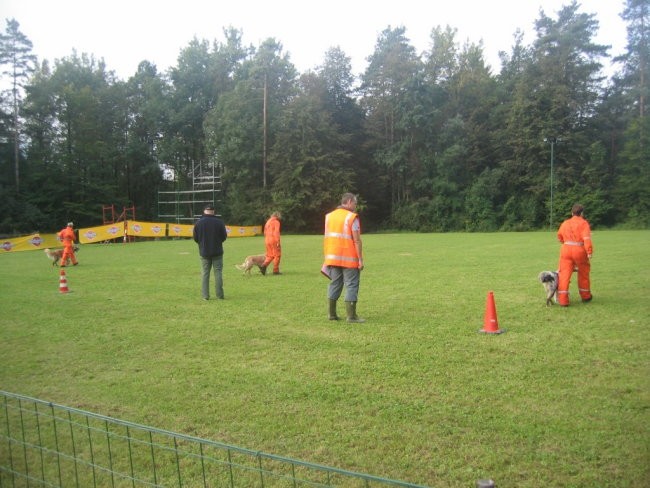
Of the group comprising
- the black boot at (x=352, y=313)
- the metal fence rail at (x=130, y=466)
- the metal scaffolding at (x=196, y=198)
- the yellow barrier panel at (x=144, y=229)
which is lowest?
the metal fence rail at (x=130, y=466)

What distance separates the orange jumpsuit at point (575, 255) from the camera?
901 centimetres

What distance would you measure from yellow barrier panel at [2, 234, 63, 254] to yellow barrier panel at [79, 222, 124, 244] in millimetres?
→ 1979

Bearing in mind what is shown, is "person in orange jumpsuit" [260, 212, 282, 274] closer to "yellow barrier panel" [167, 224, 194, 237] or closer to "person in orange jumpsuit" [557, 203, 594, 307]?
"person in orange jumpsuit" [557, 203, 594, 307]

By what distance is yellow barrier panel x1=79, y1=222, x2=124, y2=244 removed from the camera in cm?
3294

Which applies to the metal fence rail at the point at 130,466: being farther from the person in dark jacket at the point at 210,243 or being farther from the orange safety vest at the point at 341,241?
the person in dark jacket at the point at 210,243

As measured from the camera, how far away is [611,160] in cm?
4547

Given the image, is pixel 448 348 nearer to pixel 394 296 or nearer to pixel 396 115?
pixel 394 296

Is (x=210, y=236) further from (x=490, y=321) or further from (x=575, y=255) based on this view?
(x=575, y=255)

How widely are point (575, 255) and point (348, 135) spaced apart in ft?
138

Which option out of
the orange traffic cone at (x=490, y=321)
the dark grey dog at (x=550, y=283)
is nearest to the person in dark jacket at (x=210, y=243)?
the orange traffic cone at (x=490, y=321)

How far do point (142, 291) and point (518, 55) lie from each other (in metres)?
50.2

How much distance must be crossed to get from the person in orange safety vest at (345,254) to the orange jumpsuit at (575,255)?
12.0 feet

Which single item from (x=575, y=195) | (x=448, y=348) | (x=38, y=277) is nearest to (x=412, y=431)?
(x=448, y=348)

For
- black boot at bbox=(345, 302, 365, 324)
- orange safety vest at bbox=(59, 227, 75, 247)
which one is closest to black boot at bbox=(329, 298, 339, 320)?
black boot at bbox=(345, 302, 365, 324)
